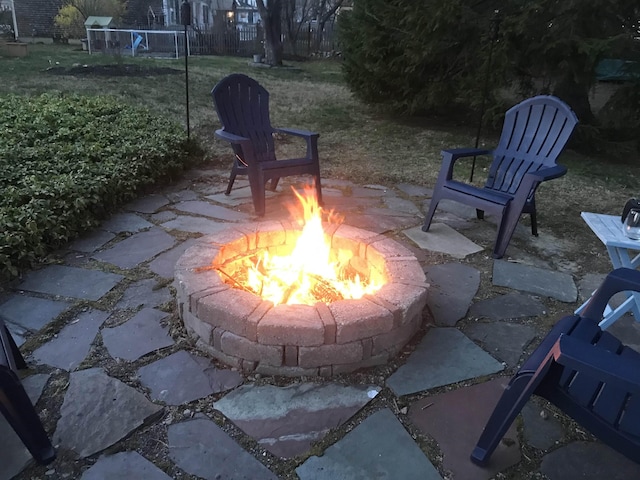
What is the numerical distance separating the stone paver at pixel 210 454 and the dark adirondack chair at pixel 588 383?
2.46 feet

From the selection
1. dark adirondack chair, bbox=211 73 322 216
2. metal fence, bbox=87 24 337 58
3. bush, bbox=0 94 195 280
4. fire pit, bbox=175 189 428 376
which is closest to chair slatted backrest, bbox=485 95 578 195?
dark adirondack chair, bbox=211 73 322 216

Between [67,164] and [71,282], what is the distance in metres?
1.46

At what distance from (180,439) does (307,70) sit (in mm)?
12754

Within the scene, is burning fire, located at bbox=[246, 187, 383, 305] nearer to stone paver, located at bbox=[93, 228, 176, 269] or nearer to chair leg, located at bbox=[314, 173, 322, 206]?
stone paver, located at bbox=[93, 228, 176, 269]

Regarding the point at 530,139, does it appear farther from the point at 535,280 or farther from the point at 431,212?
the point at 535,280

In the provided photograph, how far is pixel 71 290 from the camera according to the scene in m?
2.63

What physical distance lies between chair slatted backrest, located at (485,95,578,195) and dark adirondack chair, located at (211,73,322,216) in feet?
4.54

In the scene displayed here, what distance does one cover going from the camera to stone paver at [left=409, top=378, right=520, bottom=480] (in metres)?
1.66

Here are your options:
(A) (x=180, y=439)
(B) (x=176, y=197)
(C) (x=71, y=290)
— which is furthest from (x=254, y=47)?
(A) (x=180, y=439)

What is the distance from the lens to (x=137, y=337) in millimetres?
2248

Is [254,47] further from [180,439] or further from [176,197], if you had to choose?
[180,439]

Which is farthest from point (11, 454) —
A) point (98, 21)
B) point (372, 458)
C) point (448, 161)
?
point (98, 21)

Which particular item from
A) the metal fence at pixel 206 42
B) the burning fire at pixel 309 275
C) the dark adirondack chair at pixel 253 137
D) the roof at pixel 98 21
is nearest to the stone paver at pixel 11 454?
the burning fire at pixel 309 275

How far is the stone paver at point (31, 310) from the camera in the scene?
233 centimetres
